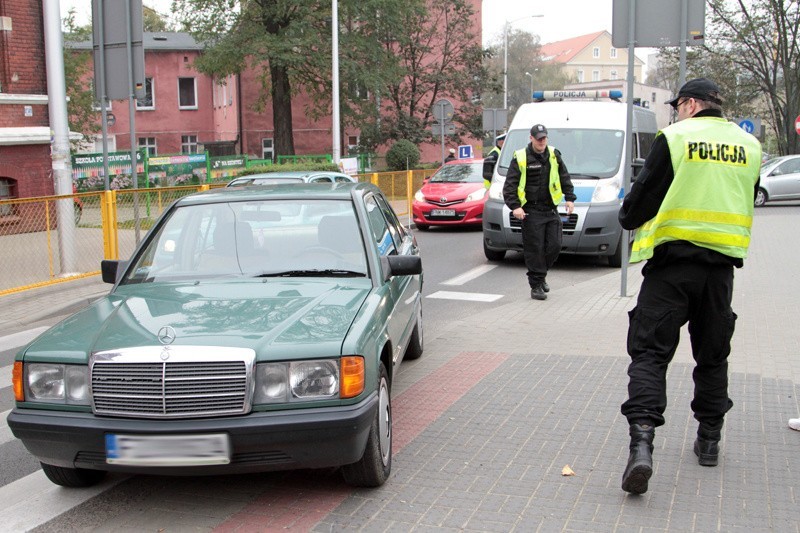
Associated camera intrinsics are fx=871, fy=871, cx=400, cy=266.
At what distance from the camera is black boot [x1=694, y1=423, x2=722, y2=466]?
461cm

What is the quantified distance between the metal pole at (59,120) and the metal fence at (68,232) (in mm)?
17

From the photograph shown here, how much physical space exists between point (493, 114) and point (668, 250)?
25834 millimetres

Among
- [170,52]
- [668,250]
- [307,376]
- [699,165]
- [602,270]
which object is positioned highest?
[170,52]

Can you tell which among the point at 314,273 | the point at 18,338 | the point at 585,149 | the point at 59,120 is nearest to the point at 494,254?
the point at 585,149

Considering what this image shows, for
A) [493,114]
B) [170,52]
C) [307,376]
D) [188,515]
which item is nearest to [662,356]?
[307,376]

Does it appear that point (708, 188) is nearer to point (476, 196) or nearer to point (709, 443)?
point (709, 443)

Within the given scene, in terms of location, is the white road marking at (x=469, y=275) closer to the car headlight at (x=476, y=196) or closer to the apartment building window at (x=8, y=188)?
the car headlight at (x=476, y=196)

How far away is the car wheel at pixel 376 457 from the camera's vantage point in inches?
169

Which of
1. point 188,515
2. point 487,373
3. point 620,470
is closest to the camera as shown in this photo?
point 188,515

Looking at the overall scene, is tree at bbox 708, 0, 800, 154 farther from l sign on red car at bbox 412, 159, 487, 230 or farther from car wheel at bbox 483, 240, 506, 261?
A: car wheel at bbox 483, 240, 506, 261

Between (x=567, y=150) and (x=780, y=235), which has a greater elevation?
(x=567, y=150)

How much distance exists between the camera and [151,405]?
3.94m

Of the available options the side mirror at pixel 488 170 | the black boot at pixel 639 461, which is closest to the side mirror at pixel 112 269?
the black boot at pixel 639 461

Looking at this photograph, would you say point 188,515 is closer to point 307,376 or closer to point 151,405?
point 151,405
